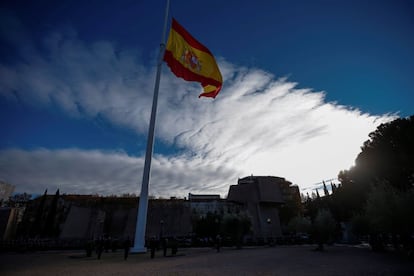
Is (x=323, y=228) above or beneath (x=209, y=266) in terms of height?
above

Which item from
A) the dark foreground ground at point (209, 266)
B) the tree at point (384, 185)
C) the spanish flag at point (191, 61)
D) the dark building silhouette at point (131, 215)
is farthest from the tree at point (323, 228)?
the spanish flag at point (191, 61)

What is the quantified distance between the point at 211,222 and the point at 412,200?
103ft

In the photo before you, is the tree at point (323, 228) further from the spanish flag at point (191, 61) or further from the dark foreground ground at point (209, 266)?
the spanish flag at point (191, 61)

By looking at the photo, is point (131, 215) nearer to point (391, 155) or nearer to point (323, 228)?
point (323, 228)

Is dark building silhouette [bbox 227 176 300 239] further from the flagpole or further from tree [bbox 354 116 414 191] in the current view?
the flagpole

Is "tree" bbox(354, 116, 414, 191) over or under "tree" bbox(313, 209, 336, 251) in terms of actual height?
over

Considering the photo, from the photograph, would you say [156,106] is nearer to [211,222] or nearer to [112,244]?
[112,244]

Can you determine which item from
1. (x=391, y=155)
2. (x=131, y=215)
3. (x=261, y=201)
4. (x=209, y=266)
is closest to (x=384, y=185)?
(x=391, y=155)

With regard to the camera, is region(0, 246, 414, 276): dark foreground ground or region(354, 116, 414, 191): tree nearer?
region(0, 246, 414, 276): dark foreground ground

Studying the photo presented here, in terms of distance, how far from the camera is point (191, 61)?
15758mm

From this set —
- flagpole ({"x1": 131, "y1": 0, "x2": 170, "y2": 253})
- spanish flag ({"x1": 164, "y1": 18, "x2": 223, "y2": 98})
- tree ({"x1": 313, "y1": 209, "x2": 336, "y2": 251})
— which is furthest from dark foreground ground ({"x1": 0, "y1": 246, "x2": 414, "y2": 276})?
spanish flag ({"x1": 164, "y1": 18, "x2": 223, "y2": 98})

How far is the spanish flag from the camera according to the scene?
1516 centimetres

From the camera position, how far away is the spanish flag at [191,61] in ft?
49.8

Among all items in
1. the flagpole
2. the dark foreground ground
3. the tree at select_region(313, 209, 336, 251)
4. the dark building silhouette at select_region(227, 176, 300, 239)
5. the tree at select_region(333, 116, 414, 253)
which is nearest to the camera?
the dark foreground ground
